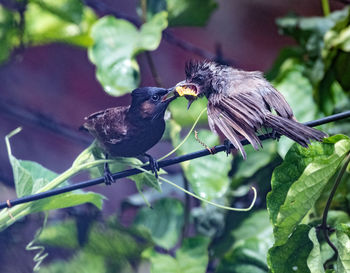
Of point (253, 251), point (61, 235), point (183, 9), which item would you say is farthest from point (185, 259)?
point (183, 9)

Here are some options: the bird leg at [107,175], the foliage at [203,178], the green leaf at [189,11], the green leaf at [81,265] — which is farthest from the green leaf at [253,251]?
the green leaf at [189,11]

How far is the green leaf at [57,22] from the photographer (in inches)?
42.3

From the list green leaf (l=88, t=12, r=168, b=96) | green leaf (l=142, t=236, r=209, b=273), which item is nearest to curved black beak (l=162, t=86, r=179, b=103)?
green leaf (l=88, t=12, r=168, b=96)

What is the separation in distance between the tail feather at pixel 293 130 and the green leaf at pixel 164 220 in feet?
1.52

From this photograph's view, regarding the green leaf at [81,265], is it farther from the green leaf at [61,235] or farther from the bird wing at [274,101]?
the bird wing at [274,101]

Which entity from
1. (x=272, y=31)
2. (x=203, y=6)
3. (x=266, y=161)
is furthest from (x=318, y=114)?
(x=272, y=31)

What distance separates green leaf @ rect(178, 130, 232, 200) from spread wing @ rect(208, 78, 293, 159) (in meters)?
0.18

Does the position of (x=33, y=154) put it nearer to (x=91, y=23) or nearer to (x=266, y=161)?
(x=91, y=23)

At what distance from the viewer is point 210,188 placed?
852mm

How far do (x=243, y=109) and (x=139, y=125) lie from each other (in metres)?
0.15

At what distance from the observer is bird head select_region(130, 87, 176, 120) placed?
0.67m

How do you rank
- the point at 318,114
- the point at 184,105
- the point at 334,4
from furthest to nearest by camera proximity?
the point at 334,4, the point at 318,114, the point at 184,105

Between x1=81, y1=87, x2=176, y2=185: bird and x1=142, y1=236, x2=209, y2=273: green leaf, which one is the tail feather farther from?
x1=142, y1=236, x2=209, y2=273: green leaf

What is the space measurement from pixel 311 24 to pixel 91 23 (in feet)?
1.78
